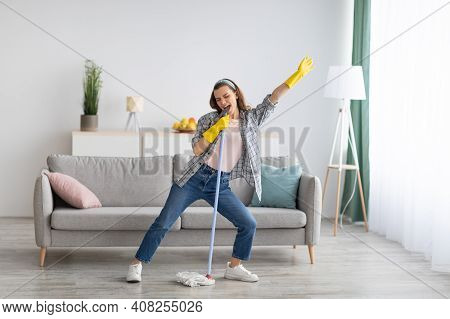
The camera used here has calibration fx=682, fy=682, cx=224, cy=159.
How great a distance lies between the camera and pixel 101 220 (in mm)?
4277

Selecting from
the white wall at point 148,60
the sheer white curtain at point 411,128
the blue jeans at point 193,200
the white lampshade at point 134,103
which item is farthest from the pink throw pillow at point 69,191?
the sheer white curtain at point 411,128

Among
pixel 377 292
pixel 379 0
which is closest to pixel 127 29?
pixel 379 0

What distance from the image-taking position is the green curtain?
614 centimetres

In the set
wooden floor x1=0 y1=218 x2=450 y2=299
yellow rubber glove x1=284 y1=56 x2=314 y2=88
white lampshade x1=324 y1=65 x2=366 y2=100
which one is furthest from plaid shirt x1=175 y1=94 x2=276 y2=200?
white lampshade x1=324 y1=65 x2=366 y2=100

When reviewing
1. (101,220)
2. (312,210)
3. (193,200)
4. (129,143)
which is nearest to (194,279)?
(193,200)

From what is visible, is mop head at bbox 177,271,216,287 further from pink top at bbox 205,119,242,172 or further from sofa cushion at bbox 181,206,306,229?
pink top at bbox 205,119,242,172

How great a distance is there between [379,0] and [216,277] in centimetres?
306

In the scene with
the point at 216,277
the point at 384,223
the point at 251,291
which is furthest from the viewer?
the point at 384,223

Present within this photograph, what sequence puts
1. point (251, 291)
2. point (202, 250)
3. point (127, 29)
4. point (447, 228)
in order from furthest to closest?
point (127, 29)
point (202, 250)
point (447, 228)
point (251, 291)

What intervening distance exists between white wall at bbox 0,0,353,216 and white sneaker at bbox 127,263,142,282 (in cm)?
277

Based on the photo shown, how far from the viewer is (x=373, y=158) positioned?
6000mm

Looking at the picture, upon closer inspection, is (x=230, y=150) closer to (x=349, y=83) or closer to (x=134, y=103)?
(x=349, y=83)

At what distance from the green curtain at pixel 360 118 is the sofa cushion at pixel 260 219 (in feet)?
6.27

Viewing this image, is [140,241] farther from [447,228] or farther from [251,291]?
[447,228]
